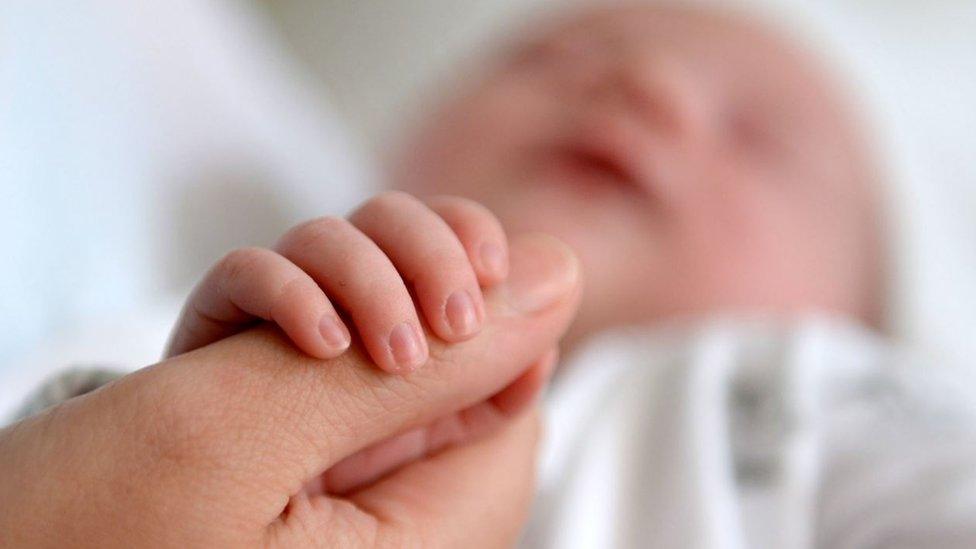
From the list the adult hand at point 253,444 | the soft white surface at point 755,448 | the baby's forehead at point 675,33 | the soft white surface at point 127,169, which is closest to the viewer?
the adult hand at point 253,444

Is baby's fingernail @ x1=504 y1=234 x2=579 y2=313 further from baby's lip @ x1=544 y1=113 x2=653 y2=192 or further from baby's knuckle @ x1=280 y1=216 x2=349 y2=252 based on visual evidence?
baby's lip @ x1=544 y1=113 x2=653 y2=192

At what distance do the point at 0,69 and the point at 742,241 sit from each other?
656 mm

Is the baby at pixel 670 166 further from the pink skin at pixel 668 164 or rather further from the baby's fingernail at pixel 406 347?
the baby's fingernail at pixel 406 347

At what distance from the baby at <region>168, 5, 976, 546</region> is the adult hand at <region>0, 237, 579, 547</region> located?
0.94ft

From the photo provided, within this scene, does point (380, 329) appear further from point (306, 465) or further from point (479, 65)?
point (479, 65)

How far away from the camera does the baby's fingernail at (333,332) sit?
39 centimetres

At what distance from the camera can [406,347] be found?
403 millimetres

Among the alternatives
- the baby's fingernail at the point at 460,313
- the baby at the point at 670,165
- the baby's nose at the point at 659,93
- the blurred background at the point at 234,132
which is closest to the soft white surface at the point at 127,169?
the blurred background at the point at 234,132

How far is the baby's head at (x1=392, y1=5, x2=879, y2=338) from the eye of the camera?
93cm

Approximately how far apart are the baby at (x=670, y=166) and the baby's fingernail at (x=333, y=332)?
367 millimetres

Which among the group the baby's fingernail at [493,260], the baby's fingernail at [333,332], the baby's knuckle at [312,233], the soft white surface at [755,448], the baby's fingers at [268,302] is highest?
the baby's knuckle at [312,233]

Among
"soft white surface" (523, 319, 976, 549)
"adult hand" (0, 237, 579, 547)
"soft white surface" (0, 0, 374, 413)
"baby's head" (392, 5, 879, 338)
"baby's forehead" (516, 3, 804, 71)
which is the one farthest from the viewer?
"baby's forehead" (516, 3, 804, 71)

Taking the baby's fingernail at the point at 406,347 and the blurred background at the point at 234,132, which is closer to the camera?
the baby's fingernail at the point at 406,347

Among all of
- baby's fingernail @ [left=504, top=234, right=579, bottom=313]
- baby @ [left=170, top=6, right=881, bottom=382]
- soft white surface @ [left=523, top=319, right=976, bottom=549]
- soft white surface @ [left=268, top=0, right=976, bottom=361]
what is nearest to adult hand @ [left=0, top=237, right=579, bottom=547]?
baby's fingernail @ [left=504, top=234, right=579, bottom=313]
